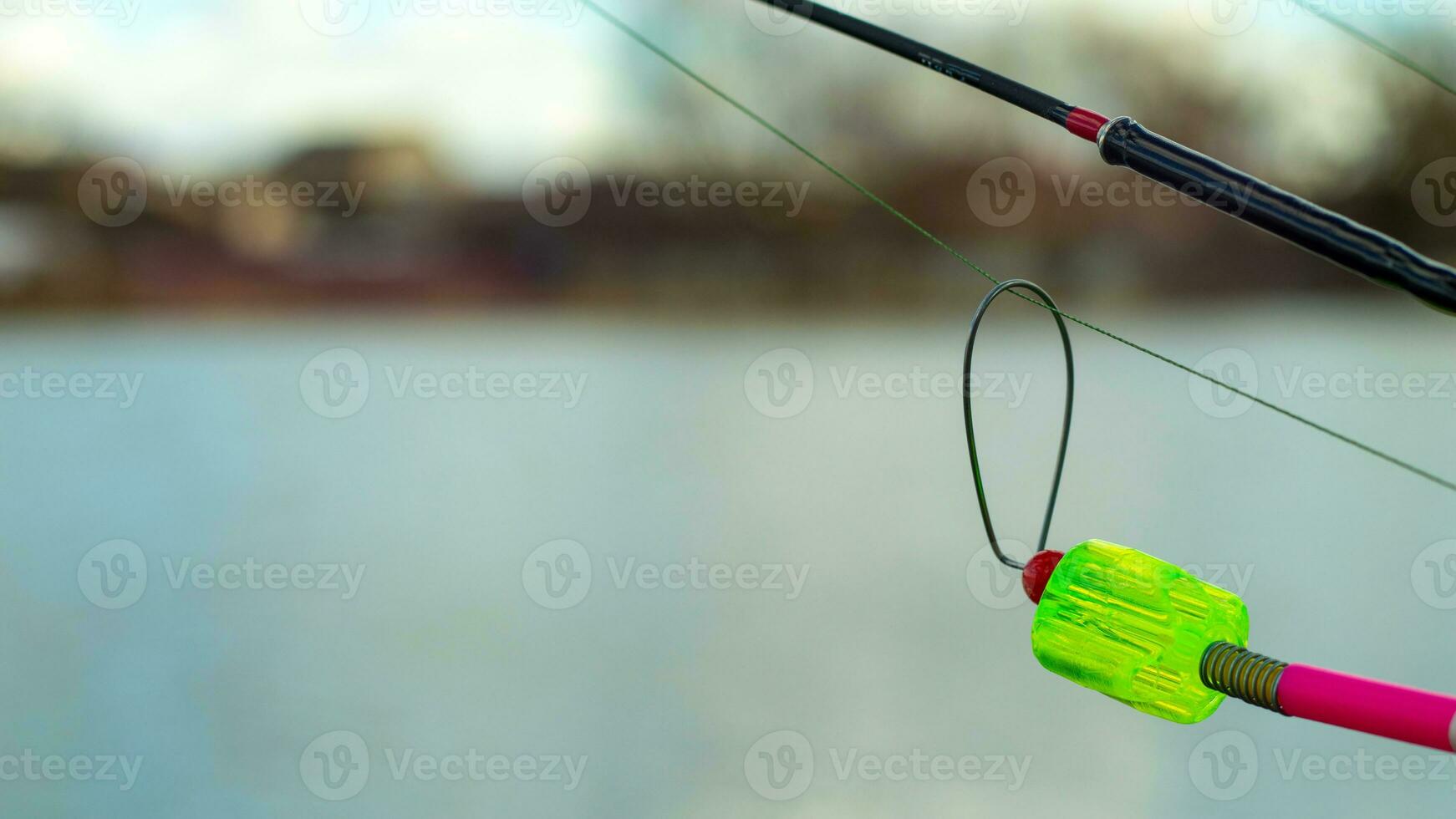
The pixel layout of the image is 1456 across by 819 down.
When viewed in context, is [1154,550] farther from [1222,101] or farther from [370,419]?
[1222,101]

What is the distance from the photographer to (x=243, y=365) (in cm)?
874
